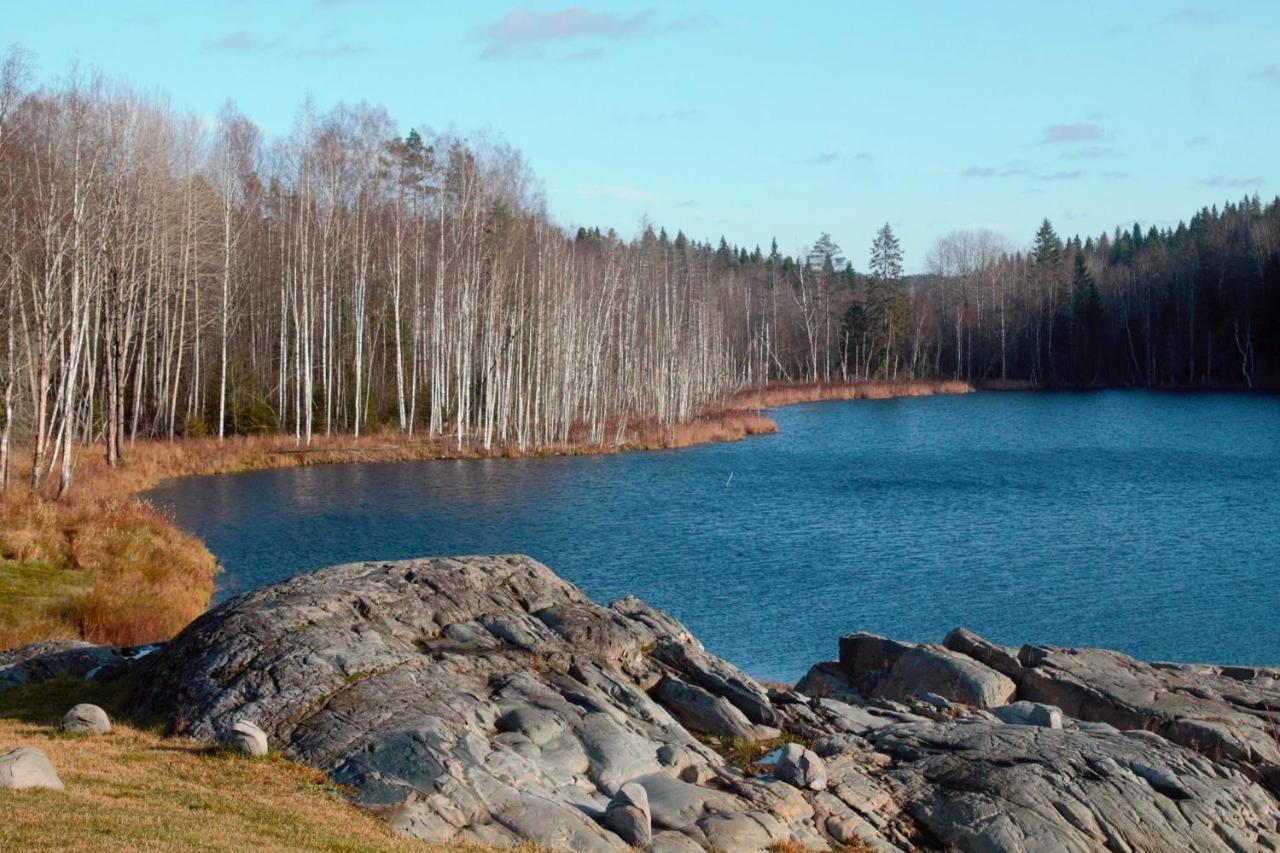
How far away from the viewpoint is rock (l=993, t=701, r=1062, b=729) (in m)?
16.0

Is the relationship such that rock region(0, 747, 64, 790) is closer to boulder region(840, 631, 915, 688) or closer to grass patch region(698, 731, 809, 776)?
grass patch region(698, 731, 809, 776)

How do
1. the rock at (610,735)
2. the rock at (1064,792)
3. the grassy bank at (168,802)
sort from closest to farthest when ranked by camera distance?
1. the grassy bank at (168,802)
2. the rock at (610,735)
3. the rock at (1064,792)

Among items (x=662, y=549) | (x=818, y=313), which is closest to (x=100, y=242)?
(x=662, y=549)

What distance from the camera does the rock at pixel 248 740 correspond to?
1173 cm

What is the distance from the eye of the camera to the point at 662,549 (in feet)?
107

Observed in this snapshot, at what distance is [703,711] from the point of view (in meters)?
15.0

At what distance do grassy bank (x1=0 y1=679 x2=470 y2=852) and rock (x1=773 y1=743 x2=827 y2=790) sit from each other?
4.64m

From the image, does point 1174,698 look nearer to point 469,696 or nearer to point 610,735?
point 610,735

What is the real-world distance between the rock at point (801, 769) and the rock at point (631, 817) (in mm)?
2071

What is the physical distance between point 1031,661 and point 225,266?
37584 millimetres

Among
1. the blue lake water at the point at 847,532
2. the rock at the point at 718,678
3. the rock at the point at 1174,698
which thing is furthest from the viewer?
the blue lake water at the point at 847,532

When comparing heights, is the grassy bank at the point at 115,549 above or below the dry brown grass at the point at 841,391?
below

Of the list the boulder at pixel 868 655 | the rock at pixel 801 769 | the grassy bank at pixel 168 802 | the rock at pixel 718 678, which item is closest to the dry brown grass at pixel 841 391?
the boulder at pixel 868 655

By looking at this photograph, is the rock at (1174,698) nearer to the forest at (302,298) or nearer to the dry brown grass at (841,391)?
the forest at (302,298)
